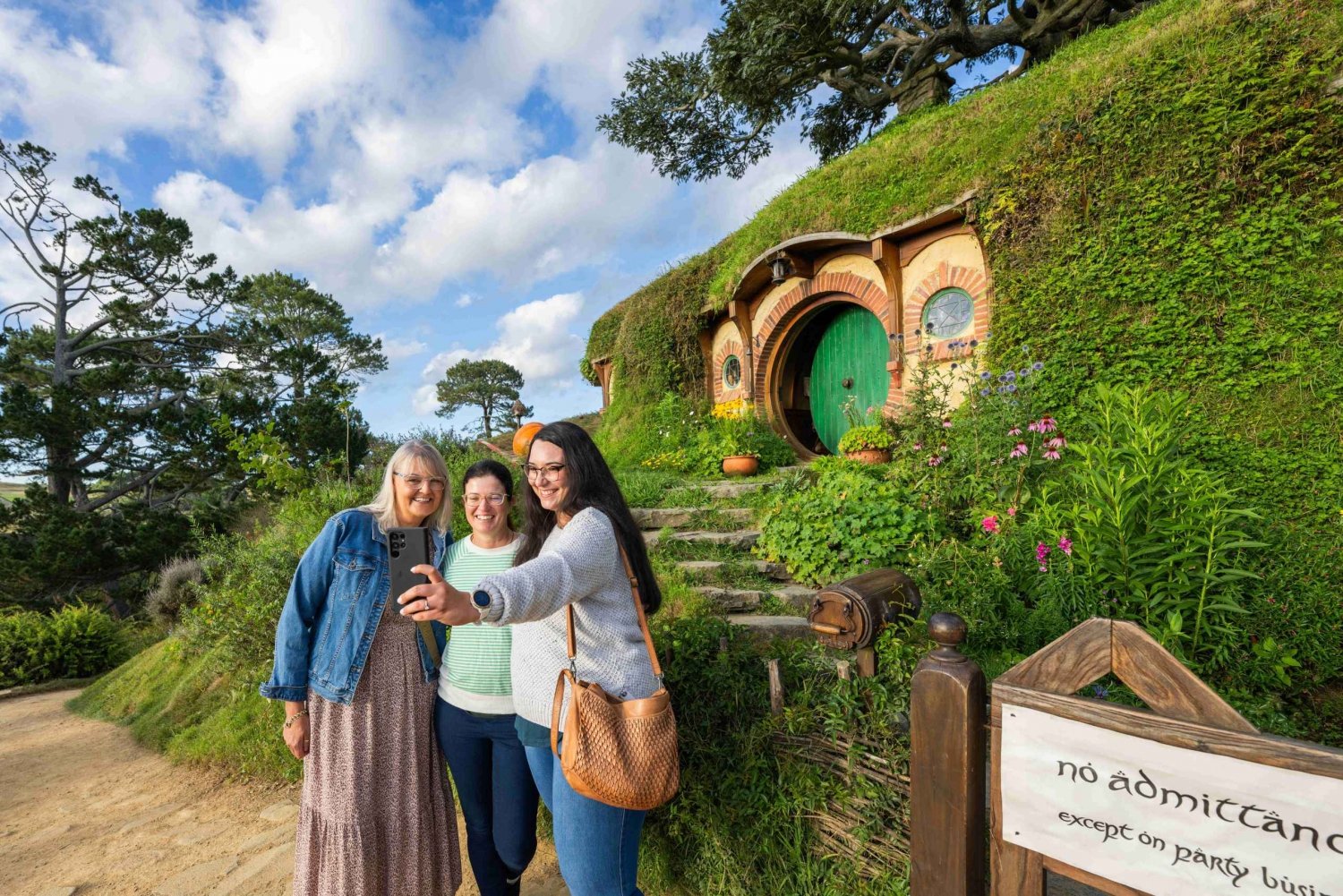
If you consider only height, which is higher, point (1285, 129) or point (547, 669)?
point (1285, 129)

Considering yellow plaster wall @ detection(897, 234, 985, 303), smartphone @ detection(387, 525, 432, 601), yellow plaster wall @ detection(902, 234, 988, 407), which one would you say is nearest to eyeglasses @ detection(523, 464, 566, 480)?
smartphone @ detection(387, 525, 432, 601)

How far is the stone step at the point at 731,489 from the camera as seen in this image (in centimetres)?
617

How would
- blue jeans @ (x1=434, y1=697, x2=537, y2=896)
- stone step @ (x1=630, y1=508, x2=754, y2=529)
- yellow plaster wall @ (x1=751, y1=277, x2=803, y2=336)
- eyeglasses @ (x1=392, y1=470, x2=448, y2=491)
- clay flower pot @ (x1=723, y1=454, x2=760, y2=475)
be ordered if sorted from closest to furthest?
blue jeans @ (x1=434, y1=697, x2=537, y2=896)
eyeglasses @ (x1=392, y1=470, x2=448, y2=491)
stone step @ (x1=630, y1=508, x2=754, y2=529)
clay flower pot @ (x1=723, y1=454, x2=760, y2=475)
yellow plaster wall @ (x1=751, y1=277, x2=803, y2=336)

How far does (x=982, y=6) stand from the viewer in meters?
10.4

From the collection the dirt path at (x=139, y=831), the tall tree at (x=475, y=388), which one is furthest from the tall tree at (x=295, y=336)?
the dirt path at (x=139, y=831)

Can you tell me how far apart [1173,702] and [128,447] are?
19.5 metres

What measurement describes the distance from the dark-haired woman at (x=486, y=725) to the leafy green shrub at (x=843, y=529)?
2.76m

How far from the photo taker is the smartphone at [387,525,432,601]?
1.42 meters

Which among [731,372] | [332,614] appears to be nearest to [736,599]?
[332,614]

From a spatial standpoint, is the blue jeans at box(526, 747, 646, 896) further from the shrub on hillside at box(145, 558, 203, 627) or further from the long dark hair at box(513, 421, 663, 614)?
the shrub on hillside at box(145, 558, 203, 627)

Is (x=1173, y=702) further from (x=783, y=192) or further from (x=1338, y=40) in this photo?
(x=783, y=192)

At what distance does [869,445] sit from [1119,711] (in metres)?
5.17

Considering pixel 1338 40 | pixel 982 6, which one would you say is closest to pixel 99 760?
pixel 1338 40

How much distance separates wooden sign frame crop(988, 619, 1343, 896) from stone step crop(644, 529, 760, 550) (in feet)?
12.2
